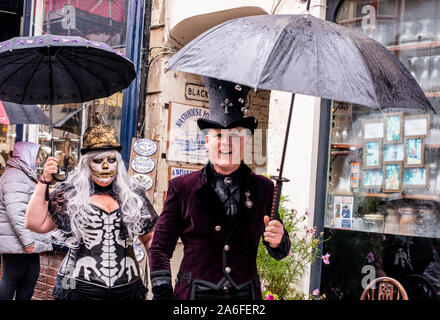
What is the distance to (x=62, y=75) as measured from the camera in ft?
12.7

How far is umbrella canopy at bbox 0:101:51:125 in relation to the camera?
5.17 meters

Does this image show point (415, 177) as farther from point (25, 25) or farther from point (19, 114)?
point (25, 25)

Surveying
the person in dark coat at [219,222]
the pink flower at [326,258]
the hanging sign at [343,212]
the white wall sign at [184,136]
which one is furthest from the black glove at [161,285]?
the white wall sign at [184,136]

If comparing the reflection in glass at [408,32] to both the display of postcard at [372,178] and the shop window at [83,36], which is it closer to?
the display of postcard at [372,178]

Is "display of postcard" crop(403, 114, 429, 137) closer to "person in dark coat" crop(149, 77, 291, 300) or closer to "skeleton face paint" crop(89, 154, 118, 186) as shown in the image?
"person in dark coat" crop(149, 77, 291, 300)

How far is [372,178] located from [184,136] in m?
2.69

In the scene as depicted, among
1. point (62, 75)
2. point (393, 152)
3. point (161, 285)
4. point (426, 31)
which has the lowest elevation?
point (161, 285)

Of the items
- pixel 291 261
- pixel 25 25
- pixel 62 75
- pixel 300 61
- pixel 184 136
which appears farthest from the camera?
pixel 25 25

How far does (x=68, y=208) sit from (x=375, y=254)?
273cm

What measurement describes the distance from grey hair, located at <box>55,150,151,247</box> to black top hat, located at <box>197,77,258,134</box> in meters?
0.91

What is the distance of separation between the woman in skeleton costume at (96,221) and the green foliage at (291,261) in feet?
4.64

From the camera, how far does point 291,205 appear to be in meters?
5.11

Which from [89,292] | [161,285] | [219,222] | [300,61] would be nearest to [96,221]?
[89,292]

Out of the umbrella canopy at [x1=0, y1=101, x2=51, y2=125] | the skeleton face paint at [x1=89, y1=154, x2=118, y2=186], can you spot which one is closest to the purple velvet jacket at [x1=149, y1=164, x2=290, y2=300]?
the skeleton face paint at [x1=89, y1=154, x2=118, y2=186]
